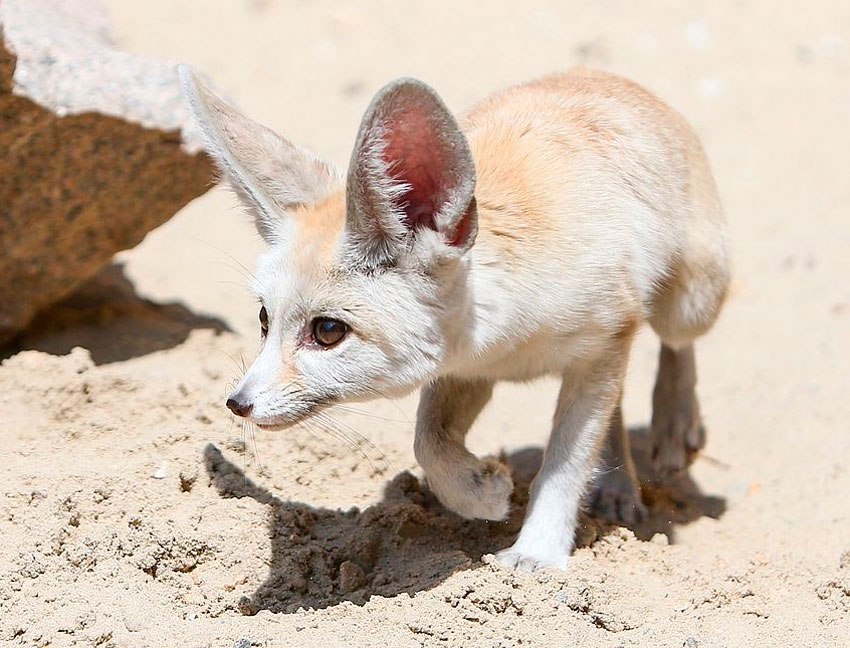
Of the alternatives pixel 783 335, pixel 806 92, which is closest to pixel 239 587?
pixel 783 335

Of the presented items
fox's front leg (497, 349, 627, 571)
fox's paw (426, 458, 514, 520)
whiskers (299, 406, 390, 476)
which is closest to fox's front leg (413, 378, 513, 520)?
fox's paw (426, 458, 514, 520)

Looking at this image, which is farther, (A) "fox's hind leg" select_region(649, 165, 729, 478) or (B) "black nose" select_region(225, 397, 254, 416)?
(A) "fox's hind leg" select_region(649, 165, 729, 478)

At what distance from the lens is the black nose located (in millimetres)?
3863

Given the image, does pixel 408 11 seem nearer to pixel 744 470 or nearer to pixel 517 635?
pixel 744 470

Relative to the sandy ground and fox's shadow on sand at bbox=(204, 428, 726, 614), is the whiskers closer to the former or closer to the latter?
the sandy ground

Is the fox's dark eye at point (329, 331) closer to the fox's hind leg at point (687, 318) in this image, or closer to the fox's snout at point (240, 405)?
the fox's snout at point (240, 405)

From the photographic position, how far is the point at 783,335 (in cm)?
720

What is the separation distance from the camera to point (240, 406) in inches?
152

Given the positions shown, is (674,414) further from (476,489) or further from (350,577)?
(350,577)

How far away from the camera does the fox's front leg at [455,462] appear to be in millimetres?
4609

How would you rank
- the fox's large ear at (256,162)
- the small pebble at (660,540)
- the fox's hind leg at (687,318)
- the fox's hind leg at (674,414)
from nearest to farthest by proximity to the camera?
the fox's large ear at (256,162) < the small pebble at (660,540) < the fox's hind leg at (687,318) < the fox's hind leg at (674,414)

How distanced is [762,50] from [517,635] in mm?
7306

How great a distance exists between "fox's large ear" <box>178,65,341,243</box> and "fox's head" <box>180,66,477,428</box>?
18 cm

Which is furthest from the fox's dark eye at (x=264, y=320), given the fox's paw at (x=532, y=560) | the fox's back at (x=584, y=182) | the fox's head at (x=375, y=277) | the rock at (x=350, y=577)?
the fox's paw at (x=532, y=560)
